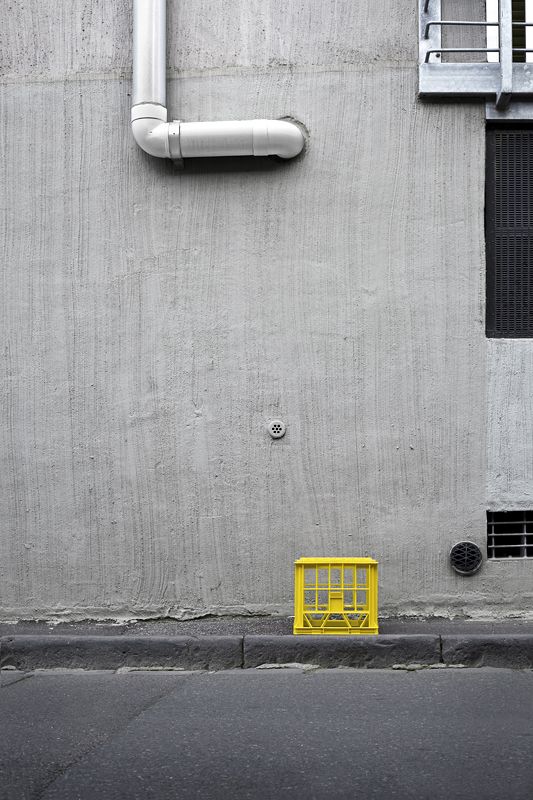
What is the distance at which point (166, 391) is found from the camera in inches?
330

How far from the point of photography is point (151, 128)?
815 centimetres

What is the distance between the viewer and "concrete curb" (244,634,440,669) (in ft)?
23.0

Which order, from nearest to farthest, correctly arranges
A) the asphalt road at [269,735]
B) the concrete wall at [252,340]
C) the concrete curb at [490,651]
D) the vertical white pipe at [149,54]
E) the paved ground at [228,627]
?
1. the asphalt road at [269,735]
2. the concrete curb at [490,651]
3. the paved ground at [228,627]
4. the vertical white pipe at [149,54]
5. the concrete wall at [252,340]

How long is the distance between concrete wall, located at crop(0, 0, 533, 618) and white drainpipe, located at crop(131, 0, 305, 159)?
244mm

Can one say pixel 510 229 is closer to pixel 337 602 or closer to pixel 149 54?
pixel 149 54

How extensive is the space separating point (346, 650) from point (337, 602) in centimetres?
59

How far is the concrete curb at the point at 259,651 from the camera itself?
23.0 ft

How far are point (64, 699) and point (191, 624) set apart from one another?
2.10 meters

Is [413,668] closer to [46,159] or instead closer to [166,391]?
[166,391]

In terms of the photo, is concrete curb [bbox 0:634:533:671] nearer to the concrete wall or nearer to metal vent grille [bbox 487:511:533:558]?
the concrete wall

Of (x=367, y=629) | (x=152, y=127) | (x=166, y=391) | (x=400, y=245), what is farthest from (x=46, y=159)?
(x=367, y=629)

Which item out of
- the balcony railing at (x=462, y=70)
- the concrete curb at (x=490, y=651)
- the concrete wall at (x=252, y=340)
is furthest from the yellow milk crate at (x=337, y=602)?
the balcony railing at (x=462, y=70)

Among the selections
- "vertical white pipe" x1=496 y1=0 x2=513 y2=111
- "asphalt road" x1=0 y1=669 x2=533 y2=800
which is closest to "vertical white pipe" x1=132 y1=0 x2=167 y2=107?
"vertical white pipe" x1=496 y1=0 x2=513 y2=111

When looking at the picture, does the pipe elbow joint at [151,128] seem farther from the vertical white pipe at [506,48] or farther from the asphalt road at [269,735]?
the asphalt road at [269,735]
